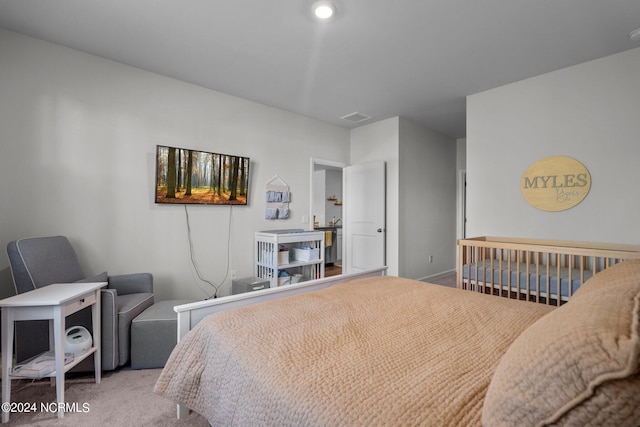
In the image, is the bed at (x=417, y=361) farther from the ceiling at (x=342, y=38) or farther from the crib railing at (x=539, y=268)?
the ceiling at (x=342, y=38)

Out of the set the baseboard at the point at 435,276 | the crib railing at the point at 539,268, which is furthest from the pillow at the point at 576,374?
the baseboard at the point at 435,276

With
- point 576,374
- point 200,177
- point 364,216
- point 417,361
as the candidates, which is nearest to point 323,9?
point 200,177

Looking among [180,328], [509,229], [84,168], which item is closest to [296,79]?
[84,168]

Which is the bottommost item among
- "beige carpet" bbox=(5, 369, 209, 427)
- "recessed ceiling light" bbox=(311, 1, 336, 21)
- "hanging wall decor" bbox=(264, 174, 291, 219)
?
"beige carpet" bbox=(5, 369, 209, 427)

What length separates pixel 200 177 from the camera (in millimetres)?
3262

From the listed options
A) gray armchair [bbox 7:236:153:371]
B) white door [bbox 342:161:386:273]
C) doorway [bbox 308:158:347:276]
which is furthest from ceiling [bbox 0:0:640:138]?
doorway [bbox 308:158:347:276]

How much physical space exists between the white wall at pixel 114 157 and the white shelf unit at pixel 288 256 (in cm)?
18

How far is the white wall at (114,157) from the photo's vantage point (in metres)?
A: 2.36

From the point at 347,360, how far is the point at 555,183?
3.19 m

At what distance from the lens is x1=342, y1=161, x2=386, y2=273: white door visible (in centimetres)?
437

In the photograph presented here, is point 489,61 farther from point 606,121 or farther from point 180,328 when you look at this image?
point 180,328

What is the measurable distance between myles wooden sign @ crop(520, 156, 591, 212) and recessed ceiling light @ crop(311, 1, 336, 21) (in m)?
2.64

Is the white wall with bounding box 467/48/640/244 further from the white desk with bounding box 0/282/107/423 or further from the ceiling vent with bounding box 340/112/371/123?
the white desk with bounding box 0/282/107/423

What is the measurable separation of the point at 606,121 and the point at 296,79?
3067 mm
